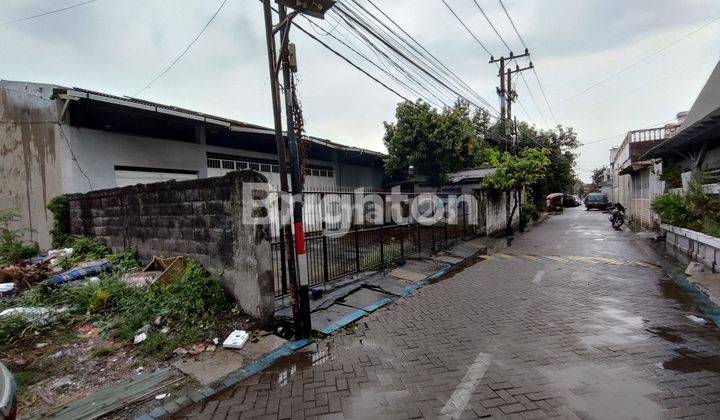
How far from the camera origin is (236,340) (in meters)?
4.10

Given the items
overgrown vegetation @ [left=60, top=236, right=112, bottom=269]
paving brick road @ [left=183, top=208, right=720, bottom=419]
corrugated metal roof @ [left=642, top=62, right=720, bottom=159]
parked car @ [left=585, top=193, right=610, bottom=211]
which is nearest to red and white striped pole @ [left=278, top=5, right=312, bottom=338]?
paving brick road @ [left=183, top=208, right=720, bottom=419]

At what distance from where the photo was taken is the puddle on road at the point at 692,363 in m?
3.29

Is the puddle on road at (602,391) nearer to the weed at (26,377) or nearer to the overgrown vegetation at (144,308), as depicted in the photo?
the overgrown vegetation at (144,308)

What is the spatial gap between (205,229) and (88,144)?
602 cm

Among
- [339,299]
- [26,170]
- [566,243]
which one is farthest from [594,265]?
[26,170]

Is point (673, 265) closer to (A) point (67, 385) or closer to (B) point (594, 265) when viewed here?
(B) point (594, 265)

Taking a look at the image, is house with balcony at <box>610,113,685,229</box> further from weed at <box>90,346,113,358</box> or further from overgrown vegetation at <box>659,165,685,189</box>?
weed at <box>90,346,113,358</box>

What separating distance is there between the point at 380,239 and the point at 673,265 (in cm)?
721

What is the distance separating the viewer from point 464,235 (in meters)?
12.2

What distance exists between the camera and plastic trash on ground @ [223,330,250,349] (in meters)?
→ 4.04

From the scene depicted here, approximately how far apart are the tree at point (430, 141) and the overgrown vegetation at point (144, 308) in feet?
36.3

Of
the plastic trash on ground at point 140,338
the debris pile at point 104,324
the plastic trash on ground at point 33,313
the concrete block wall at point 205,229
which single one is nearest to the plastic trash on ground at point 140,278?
the debris pile at point 104,324

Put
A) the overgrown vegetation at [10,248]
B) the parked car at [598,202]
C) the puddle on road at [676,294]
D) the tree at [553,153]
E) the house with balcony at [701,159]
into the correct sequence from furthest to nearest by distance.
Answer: the parked car at [598,202] → the tree at [553,153] → the overgrown vegetation at [10,248] → the house with balcony at [701,159] → the puddle on road at [676,294]

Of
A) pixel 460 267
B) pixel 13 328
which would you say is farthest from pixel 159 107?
pixel 460 267
